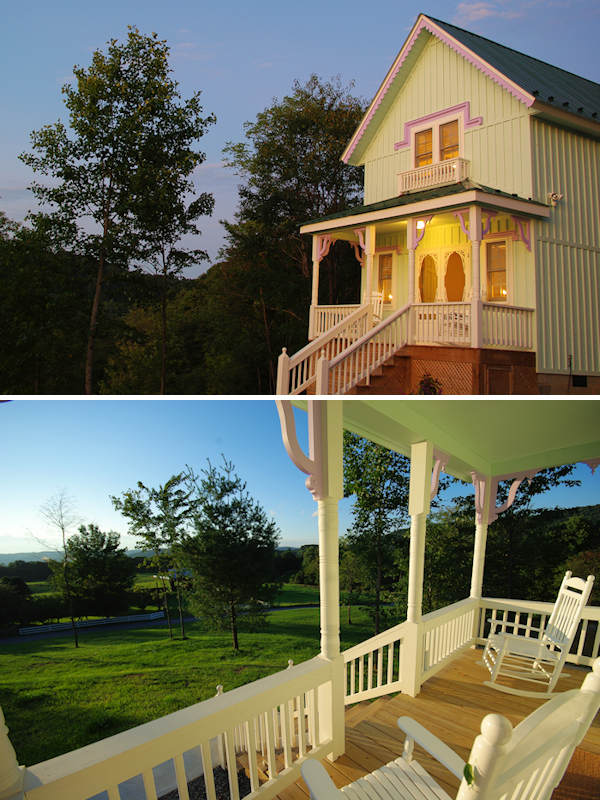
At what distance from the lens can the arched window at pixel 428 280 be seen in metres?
12.6

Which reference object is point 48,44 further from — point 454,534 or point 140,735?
point 140,735

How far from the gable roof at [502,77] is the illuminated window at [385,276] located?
2.74 metres

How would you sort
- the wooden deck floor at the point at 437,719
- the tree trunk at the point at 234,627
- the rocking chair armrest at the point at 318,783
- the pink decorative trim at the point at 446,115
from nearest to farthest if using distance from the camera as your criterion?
the rocking chair armrest at the point at 318,783
the wooden deck floor at the point at 437,719
the pink decorative trim at the point at 446,115
the tree trunk at the point at 234,627

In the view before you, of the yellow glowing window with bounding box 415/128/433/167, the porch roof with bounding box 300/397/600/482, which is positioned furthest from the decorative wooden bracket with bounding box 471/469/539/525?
the yellow glowing window with bounding box 415/128/433/167

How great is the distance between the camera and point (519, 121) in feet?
36.3

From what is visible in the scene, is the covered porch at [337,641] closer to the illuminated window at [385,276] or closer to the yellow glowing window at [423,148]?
the illuminated window at [385,276]

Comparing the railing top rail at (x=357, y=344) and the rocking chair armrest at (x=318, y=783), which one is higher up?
the railing top rail at (x=357, y=344)

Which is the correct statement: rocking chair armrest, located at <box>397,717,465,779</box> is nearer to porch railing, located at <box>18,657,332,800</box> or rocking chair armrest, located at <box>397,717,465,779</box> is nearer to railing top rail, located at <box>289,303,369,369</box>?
porch railing, located at <box>18,657,332,800</box>

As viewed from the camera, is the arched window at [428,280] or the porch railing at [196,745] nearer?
the porch railing at [196,745]

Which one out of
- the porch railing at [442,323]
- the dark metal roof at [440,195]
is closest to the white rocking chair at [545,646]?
the porch railing at [442,323]

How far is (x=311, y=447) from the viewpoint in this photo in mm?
4723

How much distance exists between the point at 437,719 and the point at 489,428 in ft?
9.57

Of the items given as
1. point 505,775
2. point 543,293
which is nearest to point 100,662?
point 543,293

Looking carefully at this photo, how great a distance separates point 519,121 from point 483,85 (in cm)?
135
